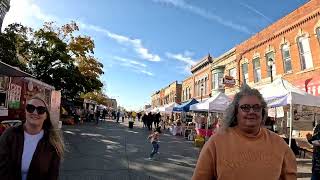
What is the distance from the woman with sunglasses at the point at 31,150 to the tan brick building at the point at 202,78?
37.7 metres

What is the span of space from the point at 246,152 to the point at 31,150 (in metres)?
1.90

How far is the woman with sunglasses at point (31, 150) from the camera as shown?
3.36m

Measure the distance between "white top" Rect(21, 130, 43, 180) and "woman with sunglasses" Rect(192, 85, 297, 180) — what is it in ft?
4.88

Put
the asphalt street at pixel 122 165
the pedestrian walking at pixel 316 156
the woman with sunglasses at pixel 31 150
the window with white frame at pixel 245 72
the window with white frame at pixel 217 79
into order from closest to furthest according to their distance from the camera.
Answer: the woman with sunglasses at pixel 31 150
the pedestrian walking at pixel 316 156
the asphalt street at pixel 122 165
the window with white frame at pixel 245 72
the window with white frame at pixel 217 79

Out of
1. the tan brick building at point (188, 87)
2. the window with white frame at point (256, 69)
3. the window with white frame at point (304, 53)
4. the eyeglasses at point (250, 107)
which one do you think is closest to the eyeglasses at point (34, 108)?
the eyeglasses at point (250, 107)

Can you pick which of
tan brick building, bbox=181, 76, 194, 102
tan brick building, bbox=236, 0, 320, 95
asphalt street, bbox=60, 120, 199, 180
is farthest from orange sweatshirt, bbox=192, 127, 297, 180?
tan brick building, bbox=181, 76, 194, 102

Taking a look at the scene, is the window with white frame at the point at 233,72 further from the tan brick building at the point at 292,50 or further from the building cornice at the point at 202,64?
the building cornice at the point at 202,64

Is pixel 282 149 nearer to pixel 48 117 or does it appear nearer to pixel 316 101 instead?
pixel 48 117

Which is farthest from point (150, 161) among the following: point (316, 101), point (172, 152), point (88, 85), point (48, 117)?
point (88, 85)

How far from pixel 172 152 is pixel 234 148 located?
12.9m

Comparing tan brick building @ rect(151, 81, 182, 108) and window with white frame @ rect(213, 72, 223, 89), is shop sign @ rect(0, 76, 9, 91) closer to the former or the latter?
window with white frame @ rect(213, 72, 223, 89)

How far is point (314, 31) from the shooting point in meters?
20.8

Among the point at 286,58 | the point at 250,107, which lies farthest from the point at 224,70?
the point at 250,107

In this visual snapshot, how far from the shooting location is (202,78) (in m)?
45.7
